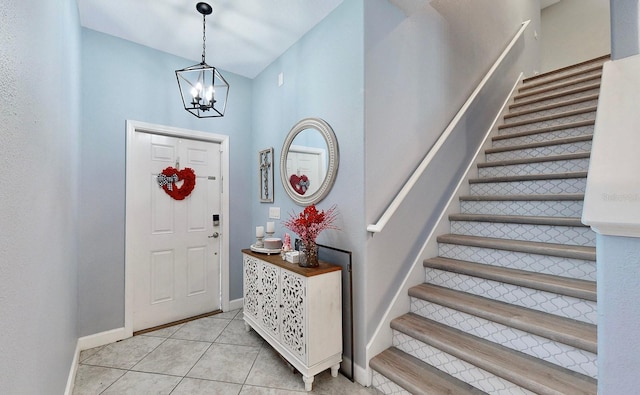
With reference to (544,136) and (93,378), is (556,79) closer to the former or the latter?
(544,136)

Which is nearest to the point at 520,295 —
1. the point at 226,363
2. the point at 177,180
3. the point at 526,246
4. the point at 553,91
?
the point at 526,246

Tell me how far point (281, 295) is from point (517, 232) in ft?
6.34

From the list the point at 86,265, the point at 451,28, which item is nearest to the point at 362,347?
the point at 86,265

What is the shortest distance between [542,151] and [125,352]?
4.21m

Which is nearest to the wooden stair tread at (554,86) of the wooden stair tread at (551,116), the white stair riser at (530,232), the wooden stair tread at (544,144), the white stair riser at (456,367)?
the wooden stair tread at (551,116)

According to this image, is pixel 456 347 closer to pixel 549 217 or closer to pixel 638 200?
pixel 549 217

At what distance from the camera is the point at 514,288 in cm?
173

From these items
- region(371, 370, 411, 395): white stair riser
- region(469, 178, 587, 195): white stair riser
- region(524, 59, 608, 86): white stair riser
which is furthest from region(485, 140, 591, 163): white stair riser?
region(371, 370, 411, 395): white stair riser

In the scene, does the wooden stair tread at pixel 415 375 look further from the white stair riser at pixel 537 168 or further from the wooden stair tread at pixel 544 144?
the wooden stair tread at pixel 544 144

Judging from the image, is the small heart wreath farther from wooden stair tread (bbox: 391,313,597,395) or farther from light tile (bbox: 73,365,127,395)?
wooden stair tread (bbox: 391,313,597,395)

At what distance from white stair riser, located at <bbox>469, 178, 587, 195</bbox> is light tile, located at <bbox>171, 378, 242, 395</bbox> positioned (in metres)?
2.71

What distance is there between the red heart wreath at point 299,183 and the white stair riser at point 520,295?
1.31 meters

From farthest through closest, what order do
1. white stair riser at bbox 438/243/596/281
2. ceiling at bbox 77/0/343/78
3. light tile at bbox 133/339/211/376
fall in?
ceiling at bbox 77/0/343/78 < light tile at bbox 133/339/211/376 < white stair riser at bbox 438/243/596/281

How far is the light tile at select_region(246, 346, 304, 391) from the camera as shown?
181 cm
